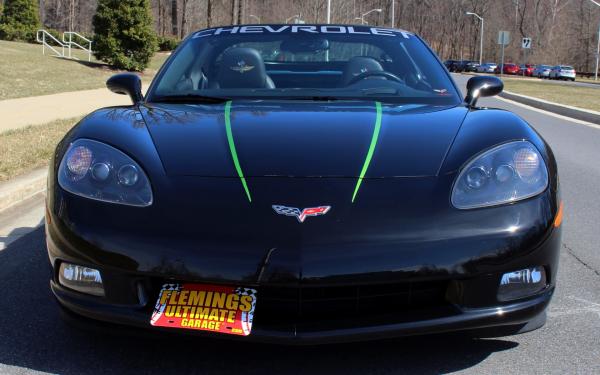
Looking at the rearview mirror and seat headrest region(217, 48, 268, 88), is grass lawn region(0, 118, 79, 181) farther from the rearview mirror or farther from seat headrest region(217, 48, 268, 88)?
the rearview mirror

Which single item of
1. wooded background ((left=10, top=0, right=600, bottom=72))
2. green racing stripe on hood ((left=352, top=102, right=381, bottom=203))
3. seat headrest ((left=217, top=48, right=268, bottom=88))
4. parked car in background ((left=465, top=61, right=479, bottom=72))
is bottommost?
green racing stripe on hood ((left=352, top=102, right=381, bottom=203))

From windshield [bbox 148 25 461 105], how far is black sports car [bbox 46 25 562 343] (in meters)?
0.71

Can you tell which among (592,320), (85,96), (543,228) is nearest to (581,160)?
(592,320)

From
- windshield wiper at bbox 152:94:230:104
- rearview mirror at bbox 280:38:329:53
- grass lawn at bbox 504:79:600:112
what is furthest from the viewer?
grass lawn at bbox 504:79:600:112

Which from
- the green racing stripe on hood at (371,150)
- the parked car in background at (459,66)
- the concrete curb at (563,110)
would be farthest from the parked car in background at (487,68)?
the green racing stripe on hood at (371,150)

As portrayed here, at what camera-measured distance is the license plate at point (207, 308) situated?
7.63 feet

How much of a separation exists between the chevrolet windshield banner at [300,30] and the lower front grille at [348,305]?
235 cm

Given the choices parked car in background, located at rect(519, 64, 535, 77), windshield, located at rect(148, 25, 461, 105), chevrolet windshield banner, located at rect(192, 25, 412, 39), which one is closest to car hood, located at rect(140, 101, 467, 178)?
windshield, located at rect(148, 25, 461, 105)

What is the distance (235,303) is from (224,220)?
0.95ft

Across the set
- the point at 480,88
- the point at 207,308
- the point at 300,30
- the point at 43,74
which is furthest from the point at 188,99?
the point at 43,74

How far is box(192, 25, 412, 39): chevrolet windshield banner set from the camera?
434cm

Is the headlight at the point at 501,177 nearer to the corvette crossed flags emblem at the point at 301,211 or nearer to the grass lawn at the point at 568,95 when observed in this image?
the corvette crossed flags emblem at the point at 301,211

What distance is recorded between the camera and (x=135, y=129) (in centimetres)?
295

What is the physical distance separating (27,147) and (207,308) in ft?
20.2
